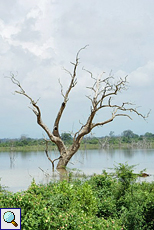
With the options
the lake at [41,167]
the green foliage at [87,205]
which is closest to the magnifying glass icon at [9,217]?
the green foliage at [87,205]

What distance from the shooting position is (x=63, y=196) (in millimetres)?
4441

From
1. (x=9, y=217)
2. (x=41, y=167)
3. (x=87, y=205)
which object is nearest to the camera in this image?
(x=9, y=217)

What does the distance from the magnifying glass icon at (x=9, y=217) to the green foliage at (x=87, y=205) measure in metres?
0.09

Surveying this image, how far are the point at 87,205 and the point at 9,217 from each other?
1645 millimetres

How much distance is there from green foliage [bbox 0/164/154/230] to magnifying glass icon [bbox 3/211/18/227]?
0.30 feet

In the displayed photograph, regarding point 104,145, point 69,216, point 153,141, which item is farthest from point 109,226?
Result: point 153,141

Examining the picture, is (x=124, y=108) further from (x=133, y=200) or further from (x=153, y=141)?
(x=153, y=141)

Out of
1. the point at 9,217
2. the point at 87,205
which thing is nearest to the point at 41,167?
the point at 87,205

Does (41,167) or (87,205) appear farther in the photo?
(41,167)

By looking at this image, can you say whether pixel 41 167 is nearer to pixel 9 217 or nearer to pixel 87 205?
pixel 87 205

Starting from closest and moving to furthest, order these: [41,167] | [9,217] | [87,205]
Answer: [9,217] → [87,205] → [41,167]

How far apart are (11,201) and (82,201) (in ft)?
4.90

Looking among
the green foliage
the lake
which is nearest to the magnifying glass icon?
the green foliage

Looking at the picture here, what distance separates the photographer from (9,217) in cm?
337
